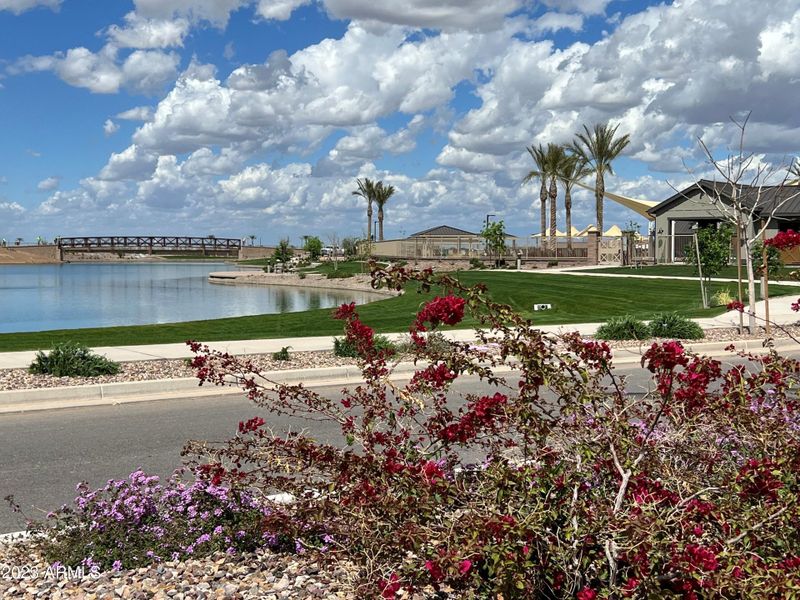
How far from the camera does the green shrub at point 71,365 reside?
11.4 metres

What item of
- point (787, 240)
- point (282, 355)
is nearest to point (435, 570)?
point (787, 240)

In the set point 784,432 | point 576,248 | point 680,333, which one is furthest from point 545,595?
point 576,248

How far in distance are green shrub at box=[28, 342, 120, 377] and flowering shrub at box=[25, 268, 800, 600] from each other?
22.0 feet

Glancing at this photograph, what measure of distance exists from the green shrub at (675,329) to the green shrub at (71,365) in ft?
33.5

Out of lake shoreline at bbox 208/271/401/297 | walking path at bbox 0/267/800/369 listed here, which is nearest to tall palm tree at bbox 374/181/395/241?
lake shoreline at bbox 208/271/401/297

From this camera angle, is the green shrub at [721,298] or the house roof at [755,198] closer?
the green shrub at [721,298]

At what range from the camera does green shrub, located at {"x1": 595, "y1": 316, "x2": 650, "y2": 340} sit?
52.3 feet

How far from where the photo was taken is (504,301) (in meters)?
28.6

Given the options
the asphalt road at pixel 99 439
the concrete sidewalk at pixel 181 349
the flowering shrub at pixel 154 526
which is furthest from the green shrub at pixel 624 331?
the flowering shrub at pixel 154 526

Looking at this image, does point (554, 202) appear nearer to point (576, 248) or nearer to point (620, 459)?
point (576, 248)

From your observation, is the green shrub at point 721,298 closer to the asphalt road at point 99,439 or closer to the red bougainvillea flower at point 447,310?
the asphalt road at point 99,439

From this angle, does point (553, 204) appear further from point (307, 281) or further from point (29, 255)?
point (29, 255)

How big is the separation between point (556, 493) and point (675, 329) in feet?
43.0

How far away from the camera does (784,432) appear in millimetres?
4816
